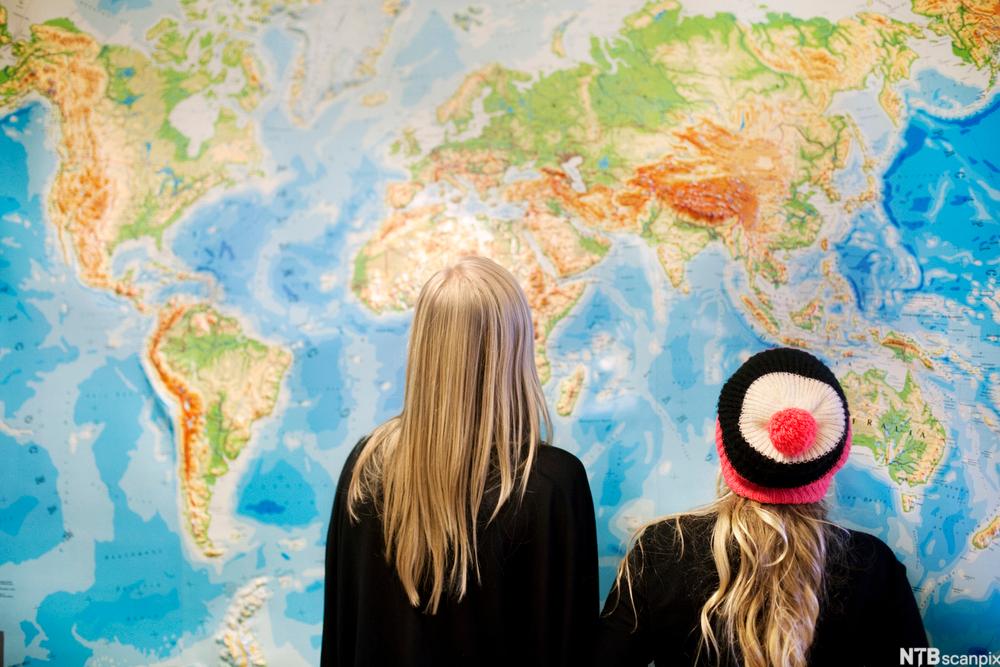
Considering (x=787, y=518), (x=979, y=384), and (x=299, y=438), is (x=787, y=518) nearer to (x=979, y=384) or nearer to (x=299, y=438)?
(x=979, y=384)

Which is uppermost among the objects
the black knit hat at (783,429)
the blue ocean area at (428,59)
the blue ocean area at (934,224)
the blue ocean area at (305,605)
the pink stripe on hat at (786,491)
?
the blue ocean area at (428,59)

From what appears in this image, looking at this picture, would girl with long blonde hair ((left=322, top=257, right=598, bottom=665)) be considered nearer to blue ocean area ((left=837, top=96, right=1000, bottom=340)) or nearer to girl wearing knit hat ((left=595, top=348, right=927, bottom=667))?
girl wearing knit hat ((left=595, top=348, right=927, bottom=667))

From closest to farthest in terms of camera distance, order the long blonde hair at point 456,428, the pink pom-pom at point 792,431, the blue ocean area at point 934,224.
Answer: the pink pom-pom at point 792,431 → the long blonde hair at point 456,428 → the blue ocean area at point 934,224

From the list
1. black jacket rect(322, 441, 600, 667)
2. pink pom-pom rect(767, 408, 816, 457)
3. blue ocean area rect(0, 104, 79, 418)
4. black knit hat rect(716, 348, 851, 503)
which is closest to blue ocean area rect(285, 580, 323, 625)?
black jacket rect(322, 441, 600, 667)

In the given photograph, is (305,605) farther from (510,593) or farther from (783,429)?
(783,429)

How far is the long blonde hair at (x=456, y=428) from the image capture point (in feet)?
4.38

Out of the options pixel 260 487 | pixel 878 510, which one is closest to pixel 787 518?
pixel 878 510

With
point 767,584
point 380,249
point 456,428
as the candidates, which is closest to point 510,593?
point 456,428

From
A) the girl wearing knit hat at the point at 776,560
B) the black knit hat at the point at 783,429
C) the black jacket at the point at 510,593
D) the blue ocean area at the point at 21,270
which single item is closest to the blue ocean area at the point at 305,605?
the black jacket at the point at 510,593

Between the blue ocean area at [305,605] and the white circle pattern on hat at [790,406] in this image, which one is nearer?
the white circle pattern on hat at [790,406]

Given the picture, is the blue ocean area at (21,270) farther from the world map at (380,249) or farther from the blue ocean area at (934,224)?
the blue ocean area at (934,224)

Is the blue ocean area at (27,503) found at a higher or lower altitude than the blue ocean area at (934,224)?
lower

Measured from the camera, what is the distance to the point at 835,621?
125 centimetres

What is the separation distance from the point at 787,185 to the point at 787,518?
0.87 metres
